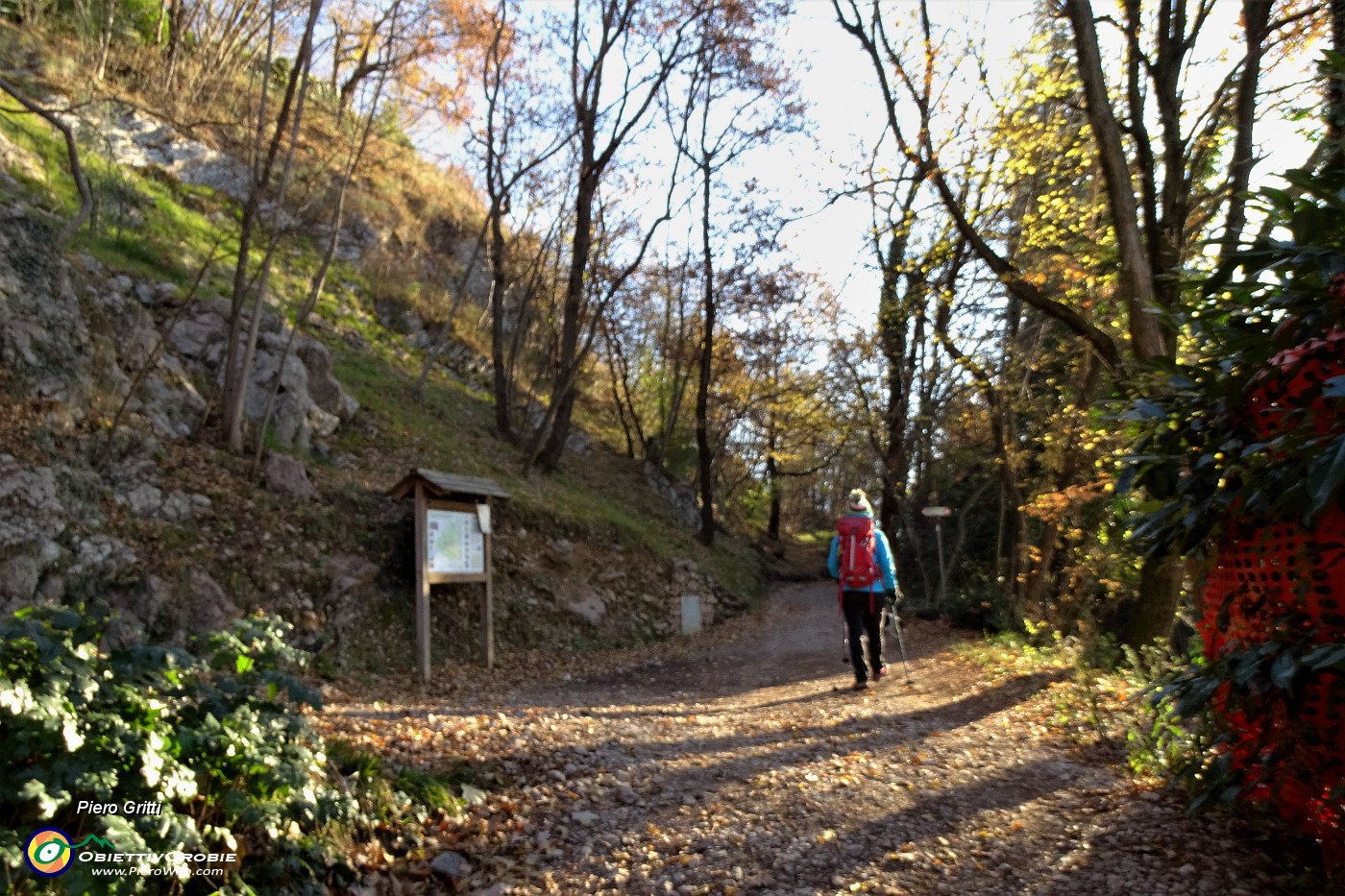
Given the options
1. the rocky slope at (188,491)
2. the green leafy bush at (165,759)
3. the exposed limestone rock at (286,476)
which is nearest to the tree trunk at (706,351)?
the rocky slope at (188,491)

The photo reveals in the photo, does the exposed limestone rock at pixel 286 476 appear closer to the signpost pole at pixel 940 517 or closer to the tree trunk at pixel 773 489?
the signpost pole at pixel 940 517

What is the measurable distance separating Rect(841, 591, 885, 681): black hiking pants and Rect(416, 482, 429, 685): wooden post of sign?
179 inches

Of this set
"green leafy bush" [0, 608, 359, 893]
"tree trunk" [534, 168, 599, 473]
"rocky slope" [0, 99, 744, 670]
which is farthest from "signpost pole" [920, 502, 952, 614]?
"green leafy bush" [0, 608, 359, 893]

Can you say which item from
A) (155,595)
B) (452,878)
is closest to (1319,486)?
(452,878)

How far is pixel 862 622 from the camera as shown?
9.06m

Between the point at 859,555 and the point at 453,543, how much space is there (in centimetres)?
484

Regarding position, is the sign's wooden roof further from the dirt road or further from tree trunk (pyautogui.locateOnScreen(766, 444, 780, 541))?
tree trunk (pyautogui.locateOnScreen(766, 444, 780, 541))

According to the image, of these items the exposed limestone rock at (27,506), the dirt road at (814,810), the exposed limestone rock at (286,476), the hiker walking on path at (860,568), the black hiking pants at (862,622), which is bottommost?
the dirt road at (814,810)

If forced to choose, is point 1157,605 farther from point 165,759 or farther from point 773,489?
point 773,489

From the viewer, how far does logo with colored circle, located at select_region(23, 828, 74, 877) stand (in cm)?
275

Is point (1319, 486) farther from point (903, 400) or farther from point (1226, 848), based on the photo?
point (903, 400)

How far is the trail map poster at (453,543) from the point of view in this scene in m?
10.1

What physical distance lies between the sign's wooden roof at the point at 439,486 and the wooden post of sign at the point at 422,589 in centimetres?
12

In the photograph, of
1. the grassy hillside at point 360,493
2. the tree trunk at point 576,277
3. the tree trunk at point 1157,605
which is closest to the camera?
the tree trunk at point 1157,605
